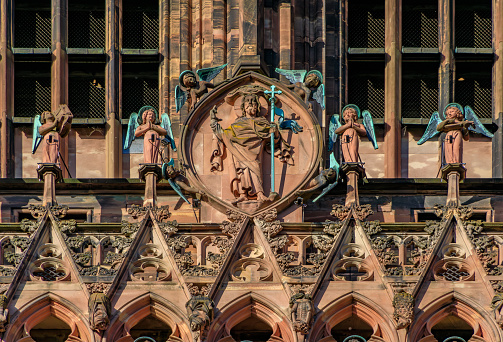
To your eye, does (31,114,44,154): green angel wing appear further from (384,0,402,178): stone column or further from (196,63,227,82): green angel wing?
(384,0,402,178): stone column

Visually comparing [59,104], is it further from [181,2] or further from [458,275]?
[458,275]

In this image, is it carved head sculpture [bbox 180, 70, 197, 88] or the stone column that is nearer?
carved head sculpture [bbox 180, 70, 197, 88]

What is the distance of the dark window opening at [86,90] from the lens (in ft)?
127

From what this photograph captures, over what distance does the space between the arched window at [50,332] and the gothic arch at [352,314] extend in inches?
127

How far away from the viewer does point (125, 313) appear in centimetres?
3478

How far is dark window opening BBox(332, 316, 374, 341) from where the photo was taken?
1391 inches

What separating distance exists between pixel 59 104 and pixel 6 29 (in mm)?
1401

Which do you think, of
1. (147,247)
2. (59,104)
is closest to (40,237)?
(147,247)

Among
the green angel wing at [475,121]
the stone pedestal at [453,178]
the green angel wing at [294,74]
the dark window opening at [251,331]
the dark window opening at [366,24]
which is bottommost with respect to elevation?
the dark window opening at [251,331]

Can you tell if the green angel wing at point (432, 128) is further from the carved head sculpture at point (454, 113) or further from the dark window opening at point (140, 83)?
the dark window opening at point (140, 83)

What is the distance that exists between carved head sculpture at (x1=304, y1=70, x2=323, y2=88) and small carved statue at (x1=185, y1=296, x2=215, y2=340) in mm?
3797

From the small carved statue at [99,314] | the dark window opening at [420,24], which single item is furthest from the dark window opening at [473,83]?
the small carved statue at [99,314]

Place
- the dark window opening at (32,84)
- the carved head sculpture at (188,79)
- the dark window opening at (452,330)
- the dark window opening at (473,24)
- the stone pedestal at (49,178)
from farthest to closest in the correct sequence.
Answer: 1. the dark window opening at (473,24)
2. the dark window opening at (32,84)
3. the carved head sculpture at (188,79)
4. the stone pedestal at (49,178)
5. the dark window opening at (452,330)

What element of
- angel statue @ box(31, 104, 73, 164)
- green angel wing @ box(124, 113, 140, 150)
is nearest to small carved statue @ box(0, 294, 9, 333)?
angel statue @ box(31, 104, 73, 164)
